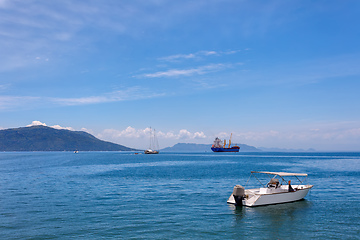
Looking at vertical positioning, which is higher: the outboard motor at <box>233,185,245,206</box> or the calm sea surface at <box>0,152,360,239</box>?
the outboard motor at <box>233,185,245,206</box>

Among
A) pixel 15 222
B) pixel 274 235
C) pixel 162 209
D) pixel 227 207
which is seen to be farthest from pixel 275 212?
pixel 15 222

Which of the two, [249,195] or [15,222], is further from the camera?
[249,195]

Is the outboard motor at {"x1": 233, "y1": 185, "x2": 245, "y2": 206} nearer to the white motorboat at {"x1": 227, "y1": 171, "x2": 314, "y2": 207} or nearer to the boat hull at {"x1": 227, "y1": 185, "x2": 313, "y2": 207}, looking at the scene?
the white motorboat at {"x1": 227, "y1": 171, "x2": 314, "y2": 207}

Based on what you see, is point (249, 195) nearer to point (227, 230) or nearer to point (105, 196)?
point (227, 230)

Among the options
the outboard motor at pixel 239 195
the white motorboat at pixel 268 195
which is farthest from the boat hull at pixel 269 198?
the outboard motor at pixel 239 195

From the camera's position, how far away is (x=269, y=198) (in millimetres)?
35000

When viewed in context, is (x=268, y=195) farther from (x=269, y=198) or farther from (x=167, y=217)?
(x=167, y=217)

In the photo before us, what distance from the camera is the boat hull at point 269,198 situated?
112 feet

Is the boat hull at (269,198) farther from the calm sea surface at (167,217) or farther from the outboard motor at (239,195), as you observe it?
the calm sea surface at (167,217)

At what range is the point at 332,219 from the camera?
28719 mm

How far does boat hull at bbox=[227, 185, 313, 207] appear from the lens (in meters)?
34.3

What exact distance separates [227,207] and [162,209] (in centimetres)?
835

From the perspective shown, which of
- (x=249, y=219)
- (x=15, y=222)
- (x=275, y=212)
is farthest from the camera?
(x=275, y=212)

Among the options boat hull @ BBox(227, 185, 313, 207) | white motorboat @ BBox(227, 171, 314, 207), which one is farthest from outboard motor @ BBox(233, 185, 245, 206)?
boat hull @ BBox(227, 185, 313, 207)
